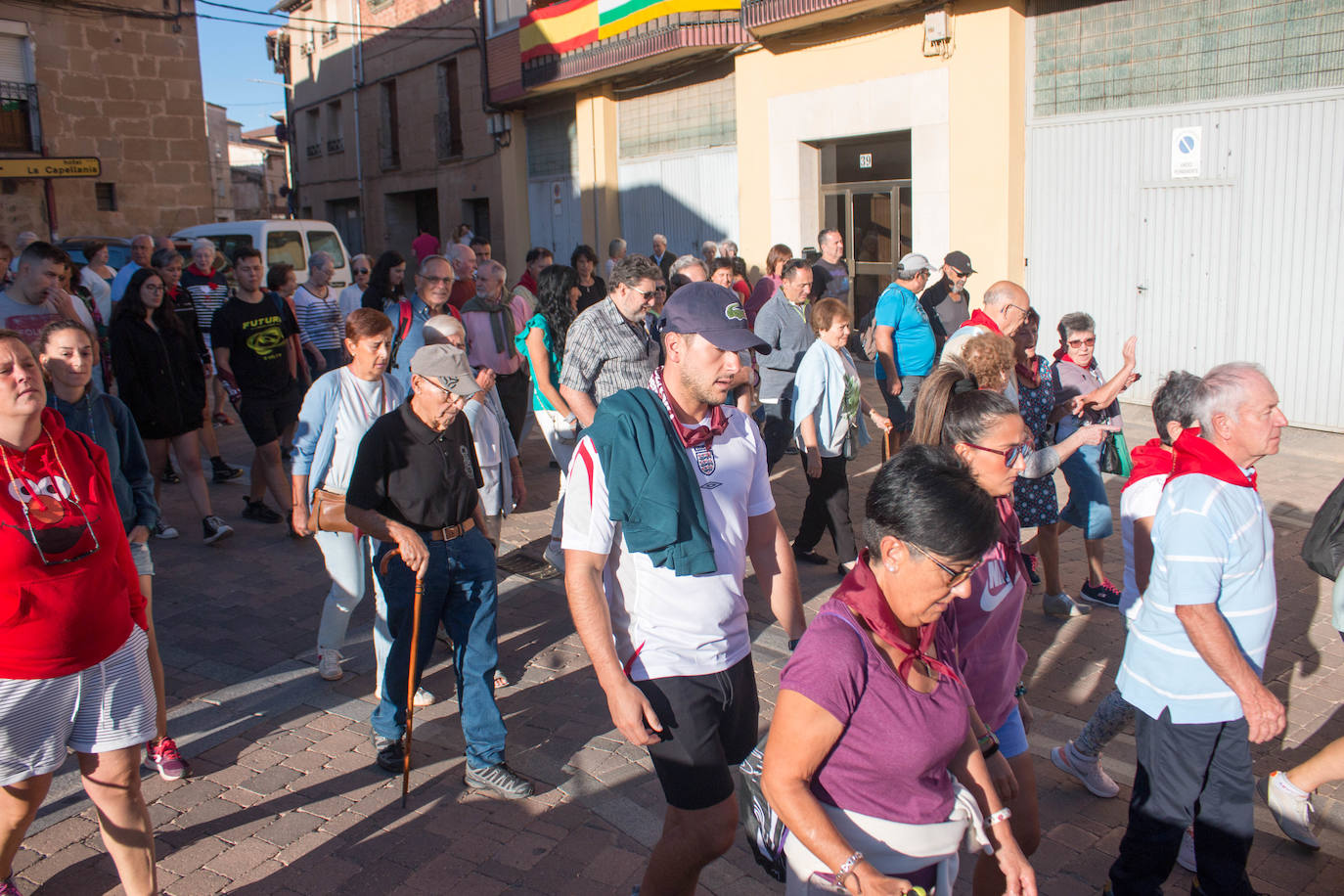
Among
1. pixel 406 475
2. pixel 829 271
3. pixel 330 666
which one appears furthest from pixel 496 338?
pixel 829 271

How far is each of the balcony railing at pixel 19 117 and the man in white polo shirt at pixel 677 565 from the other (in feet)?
69.2

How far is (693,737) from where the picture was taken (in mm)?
2840

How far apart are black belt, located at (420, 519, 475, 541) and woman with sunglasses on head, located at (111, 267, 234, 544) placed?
3.86 metres

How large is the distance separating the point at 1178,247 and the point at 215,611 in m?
9.49

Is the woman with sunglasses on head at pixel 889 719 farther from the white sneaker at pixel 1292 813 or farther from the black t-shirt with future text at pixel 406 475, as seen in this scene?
the black t-shirt with future text at pixel 406 475

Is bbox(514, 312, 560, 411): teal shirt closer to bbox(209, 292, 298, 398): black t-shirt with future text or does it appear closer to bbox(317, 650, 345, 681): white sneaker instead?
bbox(209, 292, 298, 398): black t-shirt with future text

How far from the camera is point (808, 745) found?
2193 millimetres

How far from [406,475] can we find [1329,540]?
3312 millimetres

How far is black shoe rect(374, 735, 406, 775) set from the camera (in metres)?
4.28

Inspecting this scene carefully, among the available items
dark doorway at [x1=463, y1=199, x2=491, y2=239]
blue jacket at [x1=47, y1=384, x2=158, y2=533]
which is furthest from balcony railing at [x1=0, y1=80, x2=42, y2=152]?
blue jacket at [x1=47, y1=384, x2=158, y2=533]

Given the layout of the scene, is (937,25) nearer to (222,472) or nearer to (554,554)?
(554,554)

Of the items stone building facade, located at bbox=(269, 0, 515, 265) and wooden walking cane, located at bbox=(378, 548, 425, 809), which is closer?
wooden walking cane, located at bbox=(378, 548, 425, 809)

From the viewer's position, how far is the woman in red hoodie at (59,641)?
302cm

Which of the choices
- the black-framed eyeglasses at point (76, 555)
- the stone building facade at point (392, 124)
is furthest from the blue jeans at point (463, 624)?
the stone building facade at point (392, 124)
